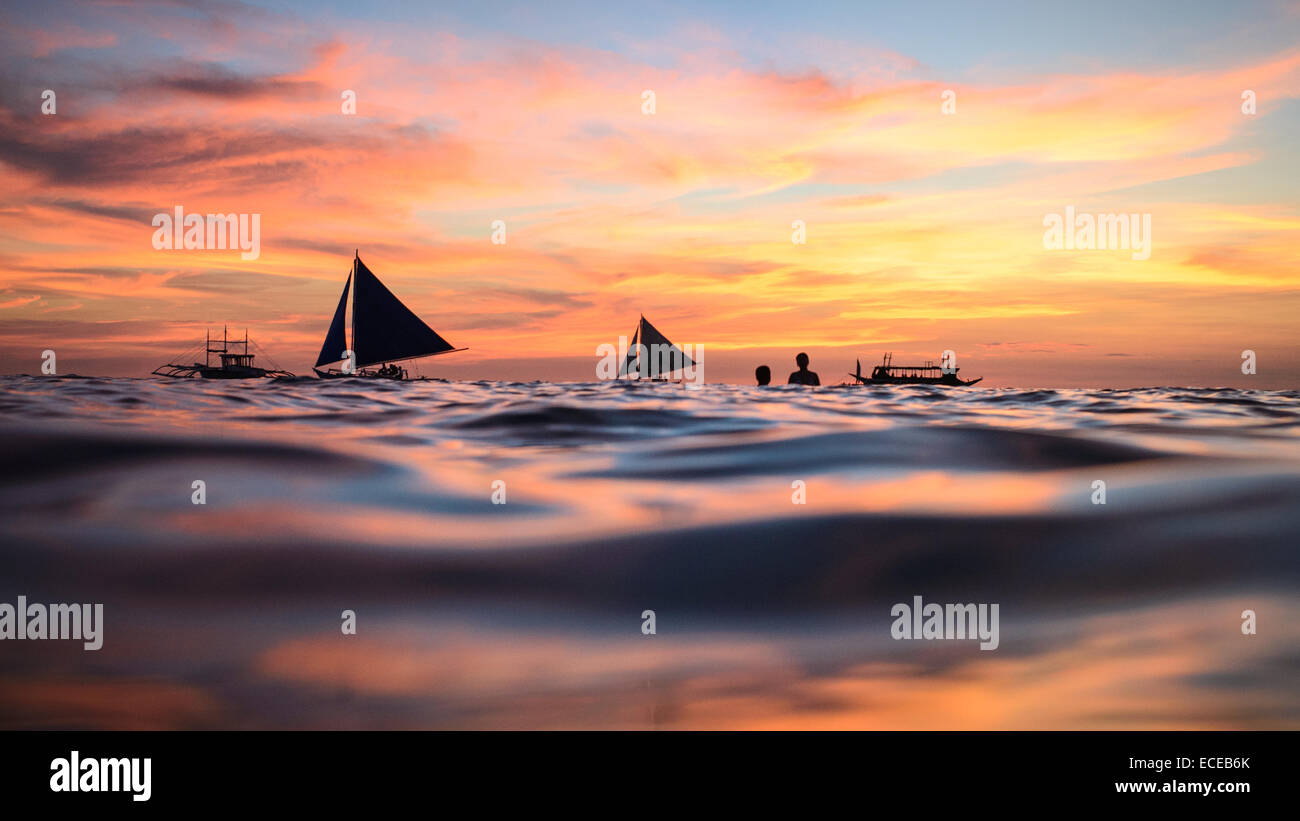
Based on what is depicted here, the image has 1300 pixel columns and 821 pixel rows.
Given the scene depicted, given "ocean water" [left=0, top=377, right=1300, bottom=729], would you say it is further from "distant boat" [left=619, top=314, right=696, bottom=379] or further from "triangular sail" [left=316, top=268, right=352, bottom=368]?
"distant boat" [left=619, top=314, right=696, bottom=379]

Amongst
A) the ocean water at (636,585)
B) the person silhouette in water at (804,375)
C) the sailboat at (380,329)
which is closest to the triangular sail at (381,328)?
the sailboat at (380,329)

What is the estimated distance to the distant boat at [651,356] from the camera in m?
80.9

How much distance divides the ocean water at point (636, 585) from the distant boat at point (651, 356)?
74781 millimetres

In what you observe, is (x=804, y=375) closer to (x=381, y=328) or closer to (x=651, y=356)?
(x=381, y=328)

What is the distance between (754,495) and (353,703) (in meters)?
2.98

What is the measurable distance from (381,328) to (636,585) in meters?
57.1

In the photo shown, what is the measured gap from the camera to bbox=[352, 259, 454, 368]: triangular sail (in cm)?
5550

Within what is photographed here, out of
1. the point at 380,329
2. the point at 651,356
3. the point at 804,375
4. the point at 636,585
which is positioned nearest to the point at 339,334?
the point at 380,329

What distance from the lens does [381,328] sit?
55719 millimetres

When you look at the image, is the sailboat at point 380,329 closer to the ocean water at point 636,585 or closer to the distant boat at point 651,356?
the distant boat at point 651,356
